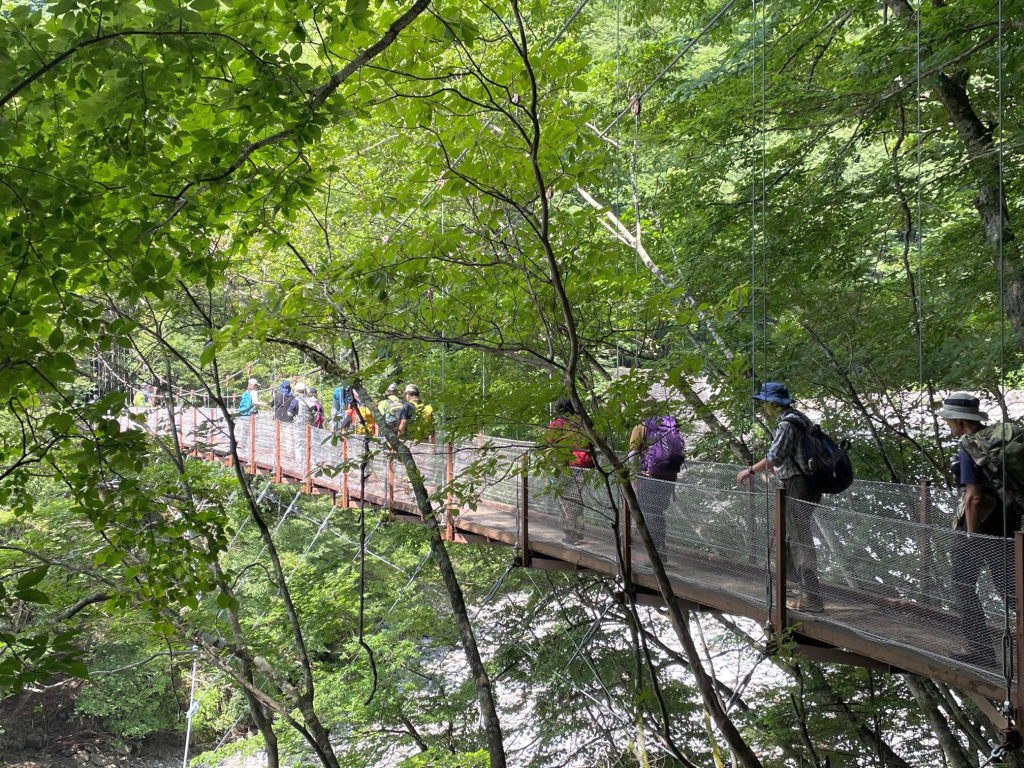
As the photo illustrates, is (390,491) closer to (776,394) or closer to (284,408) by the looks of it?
(284,408)

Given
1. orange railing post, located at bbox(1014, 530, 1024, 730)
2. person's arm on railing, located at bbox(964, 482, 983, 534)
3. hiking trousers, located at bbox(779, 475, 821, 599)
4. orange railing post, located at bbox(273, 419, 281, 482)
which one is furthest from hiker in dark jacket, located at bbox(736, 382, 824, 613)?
orange railing post, located at bbox(273, 419, 281, 482)

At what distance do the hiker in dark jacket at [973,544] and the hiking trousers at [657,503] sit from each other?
156cm

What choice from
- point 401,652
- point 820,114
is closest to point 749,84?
point 820,114

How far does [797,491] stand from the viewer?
143 inches

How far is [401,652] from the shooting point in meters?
8.16

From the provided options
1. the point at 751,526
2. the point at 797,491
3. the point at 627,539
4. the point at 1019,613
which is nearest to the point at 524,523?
the point at 627,539

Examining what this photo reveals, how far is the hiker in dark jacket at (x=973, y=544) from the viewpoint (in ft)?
8.68

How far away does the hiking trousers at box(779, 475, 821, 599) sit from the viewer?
11.1ft

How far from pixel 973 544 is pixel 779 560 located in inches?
34.7

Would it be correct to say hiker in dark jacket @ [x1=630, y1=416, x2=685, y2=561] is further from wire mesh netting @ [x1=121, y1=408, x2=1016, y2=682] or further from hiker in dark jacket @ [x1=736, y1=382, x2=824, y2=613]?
hiker in dark jacket @ [x1=736, y1=382, x2=824, y2=613]

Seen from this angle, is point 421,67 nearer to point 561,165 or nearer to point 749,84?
point 561,165

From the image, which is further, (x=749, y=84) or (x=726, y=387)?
(x=749, y=84)

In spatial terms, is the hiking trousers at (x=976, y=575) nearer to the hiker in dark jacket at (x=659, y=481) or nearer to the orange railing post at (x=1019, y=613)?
the orange railing post at (x=1019, y=613)

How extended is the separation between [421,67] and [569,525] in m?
3.35
